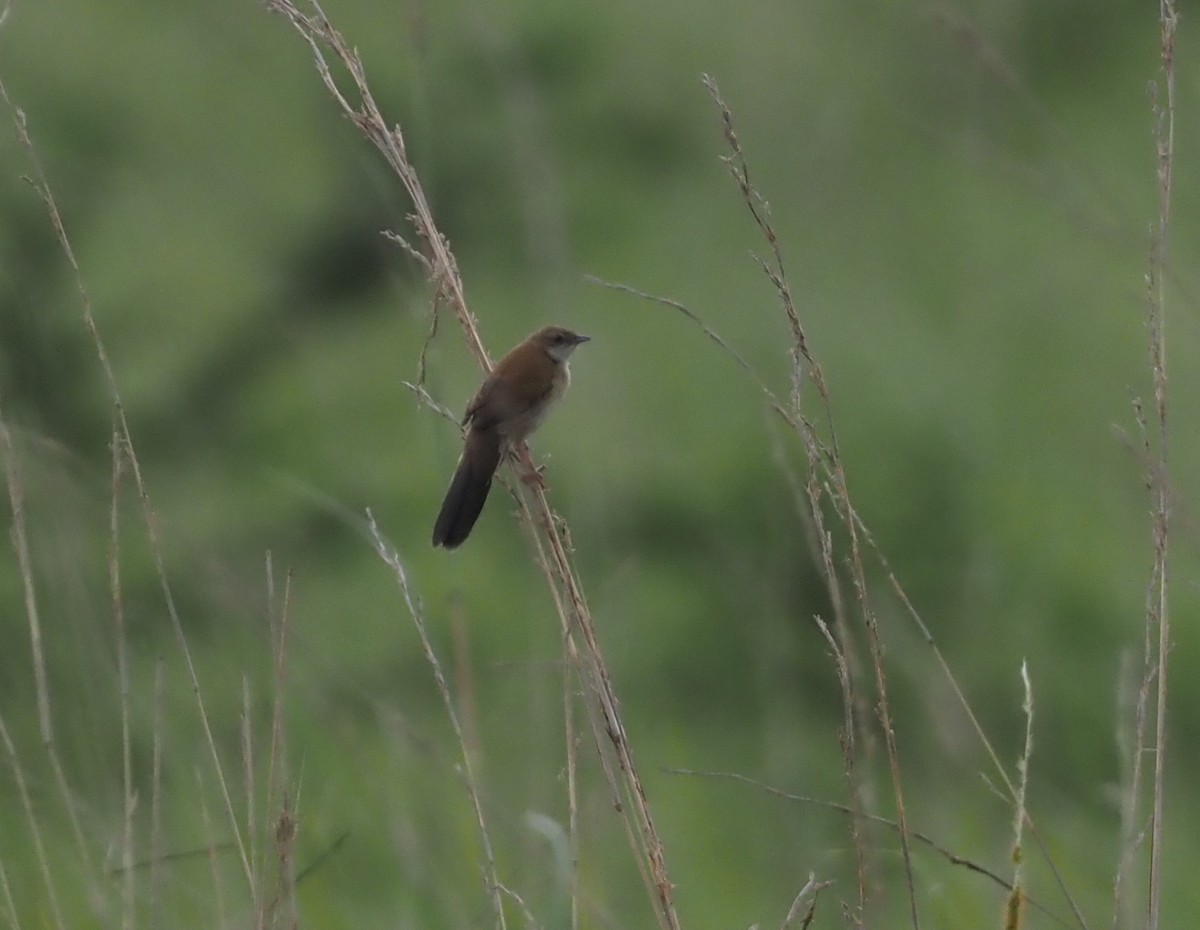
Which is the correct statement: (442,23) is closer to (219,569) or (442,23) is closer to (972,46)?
(972,46)

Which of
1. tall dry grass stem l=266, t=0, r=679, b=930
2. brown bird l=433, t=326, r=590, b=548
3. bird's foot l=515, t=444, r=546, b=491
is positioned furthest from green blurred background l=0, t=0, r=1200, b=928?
tall dry grass stem l=266, t=0, r=679, b=930

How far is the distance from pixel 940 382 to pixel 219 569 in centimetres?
201

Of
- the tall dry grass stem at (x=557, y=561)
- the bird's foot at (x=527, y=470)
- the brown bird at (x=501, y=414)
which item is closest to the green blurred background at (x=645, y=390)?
the brown bird at (x=501, y=414)

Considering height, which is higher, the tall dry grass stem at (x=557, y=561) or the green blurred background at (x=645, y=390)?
Answer: the tall dry grass stem at (x=557, y=561)

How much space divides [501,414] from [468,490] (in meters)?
0.16

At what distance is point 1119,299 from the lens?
312 centimetres

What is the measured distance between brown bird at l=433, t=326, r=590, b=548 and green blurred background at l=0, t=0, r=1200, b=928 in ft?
0.41

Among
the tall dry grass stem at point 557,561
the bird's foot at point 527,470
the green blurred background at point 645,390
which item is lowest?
the green blurred background at point 645,390

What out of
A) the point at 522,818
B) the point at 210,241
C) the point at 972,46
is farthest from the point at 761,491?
the point at 522,818

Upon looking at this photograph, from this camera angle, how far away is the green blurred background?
2.29m

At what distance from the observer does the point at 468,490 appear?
188cm

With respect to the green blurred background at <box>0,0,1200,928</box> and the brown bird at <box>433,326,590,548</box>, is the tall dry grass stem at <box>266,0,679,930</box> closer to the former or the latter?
the brown bird at <box>433,326,590,548</box>

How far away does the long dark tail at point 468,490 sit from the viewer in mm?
1810

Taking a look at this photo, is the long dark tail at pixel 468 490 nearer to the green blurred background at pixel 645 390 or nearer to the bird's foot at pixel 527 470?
the bird's foot at pixel 527 470
